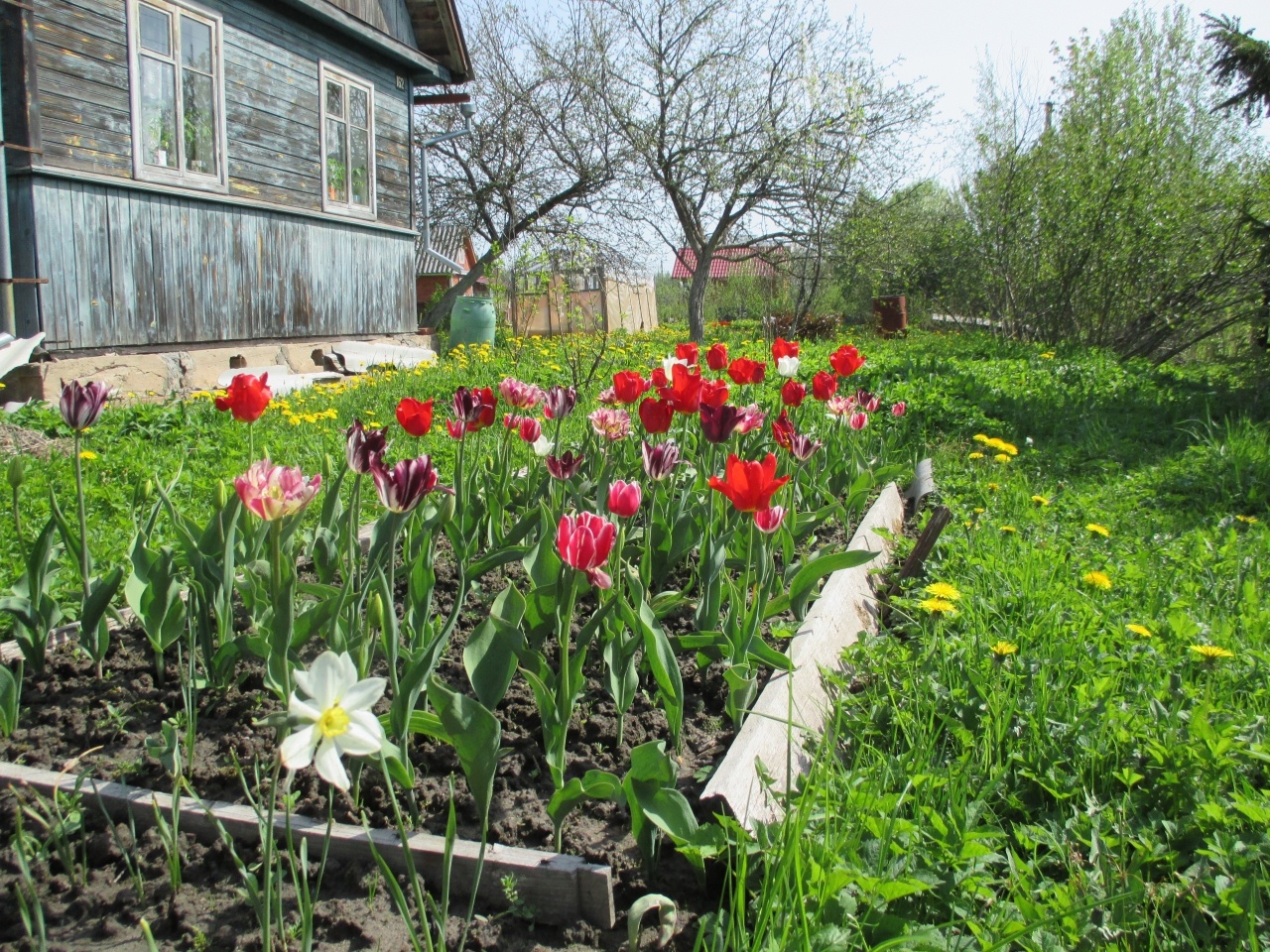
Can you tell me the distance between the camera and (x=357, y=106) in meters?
9.92

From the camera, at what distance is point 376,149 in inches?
401

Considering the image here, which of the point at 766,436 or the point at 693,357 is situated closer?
the point at 693,357

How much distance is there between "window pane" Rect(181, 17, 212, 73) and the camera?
7387 millimetres

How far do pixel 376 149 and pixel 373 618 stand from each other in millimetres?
9933

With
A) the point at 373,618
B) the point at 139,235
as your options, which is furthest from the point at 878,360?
the point at 373,618

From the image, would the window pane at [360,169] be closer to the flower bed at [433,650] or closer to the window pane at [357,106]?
the window pane at [357,106]

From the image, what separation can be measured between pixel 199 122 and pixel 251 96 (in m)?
0.73

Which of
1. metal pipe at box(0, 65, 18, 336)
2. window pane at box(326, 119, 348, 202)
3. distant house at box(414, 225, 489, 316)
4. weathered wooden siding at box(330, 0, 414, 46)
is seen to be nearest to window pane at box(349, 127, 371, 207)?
window pane at box(326, 119, 348, 202)

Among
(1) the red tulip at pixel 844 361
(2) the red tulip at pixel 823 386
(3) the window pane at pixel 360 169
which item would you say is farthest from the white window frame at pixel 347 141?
(2) the red tulip at pixel 823 386

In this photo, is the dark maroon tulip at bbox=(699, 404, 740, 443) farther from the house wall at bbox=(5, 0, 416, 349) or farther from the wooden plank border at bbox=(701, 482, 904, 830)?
the house wall at bbox=(5, 0, 416, 349)

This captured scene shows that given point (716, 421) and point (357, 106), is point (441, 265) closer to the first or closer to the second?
point (357, 106)

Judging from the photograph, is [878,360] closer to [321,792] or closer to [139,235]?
[139,235]

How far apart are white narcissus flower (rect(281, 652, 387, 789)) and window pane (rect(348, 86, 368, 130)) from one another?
10155 mm

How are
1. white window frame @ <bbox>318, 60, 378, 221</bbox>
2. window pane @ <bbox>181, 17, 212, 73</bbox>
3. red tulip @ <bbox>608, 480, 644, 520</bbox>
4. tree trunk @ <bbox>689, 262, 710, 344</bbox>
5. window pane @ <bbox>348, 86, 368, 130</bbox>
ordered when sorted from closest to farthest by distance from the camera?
red tulip @ <bbox>608, 480, 644, 520</bbox>, window pane @ <bbox>181, 17, 212, 73</bbox>, white window frame @ <bbox>318, 60, 378, 221</bbox>, window pane @ <bbox>348, 86, 368, 130</bbox>, tree trunk @ <bbox>689, 262, 710, 344</bbox>
